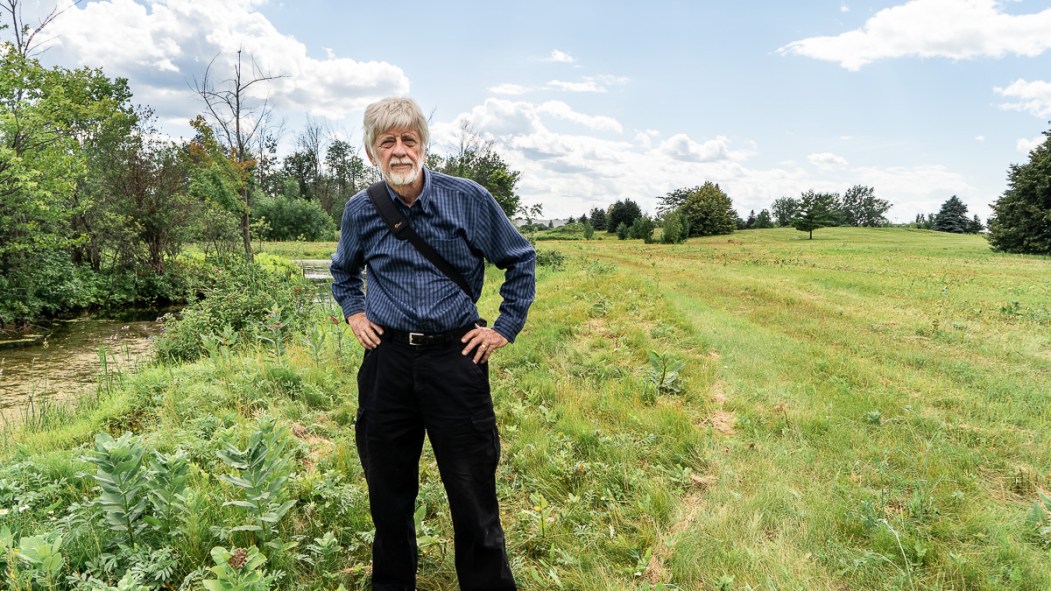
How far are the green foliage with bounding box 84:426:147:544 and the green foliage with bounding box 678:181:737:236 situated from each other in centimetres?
5990

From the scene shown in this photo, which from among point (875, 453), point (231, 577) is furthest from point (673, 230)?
point (231, 577)

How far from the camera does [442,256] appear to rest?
2.34 m

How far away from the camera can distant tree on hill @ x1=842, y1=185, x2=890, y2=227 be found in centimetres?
9575

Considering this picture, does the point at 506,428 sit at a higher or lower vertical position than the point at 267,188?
lower

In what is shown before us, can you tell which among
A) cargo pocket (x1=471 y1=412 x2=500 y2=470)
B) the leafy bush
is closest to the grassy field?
cargo pocket (x1=471 y1=412 x2=500 y2=470)

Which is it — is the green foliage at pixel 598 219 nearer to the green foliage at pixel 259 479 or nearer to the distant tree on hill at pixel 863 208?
the distant tree on hill at pixel 863 208

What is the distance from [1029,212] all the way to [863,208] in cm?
7607

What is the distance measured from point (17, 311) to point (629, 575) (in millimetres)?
16491

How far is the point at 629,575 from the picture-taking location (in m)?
2.72

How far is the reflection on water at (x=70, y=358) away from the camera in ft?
25.0

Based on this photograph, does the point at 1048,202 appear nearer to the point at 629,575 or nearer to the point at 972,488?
the point at 972,488

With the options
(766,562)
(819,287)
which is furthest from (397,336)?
(819,287)

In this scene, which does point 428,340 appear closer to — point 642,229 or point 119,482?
point 119,482

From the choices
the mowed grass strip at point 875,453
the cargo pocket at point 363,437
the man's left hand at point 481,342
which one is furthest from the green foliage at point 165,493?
the mowed grass strip at point 875,453
